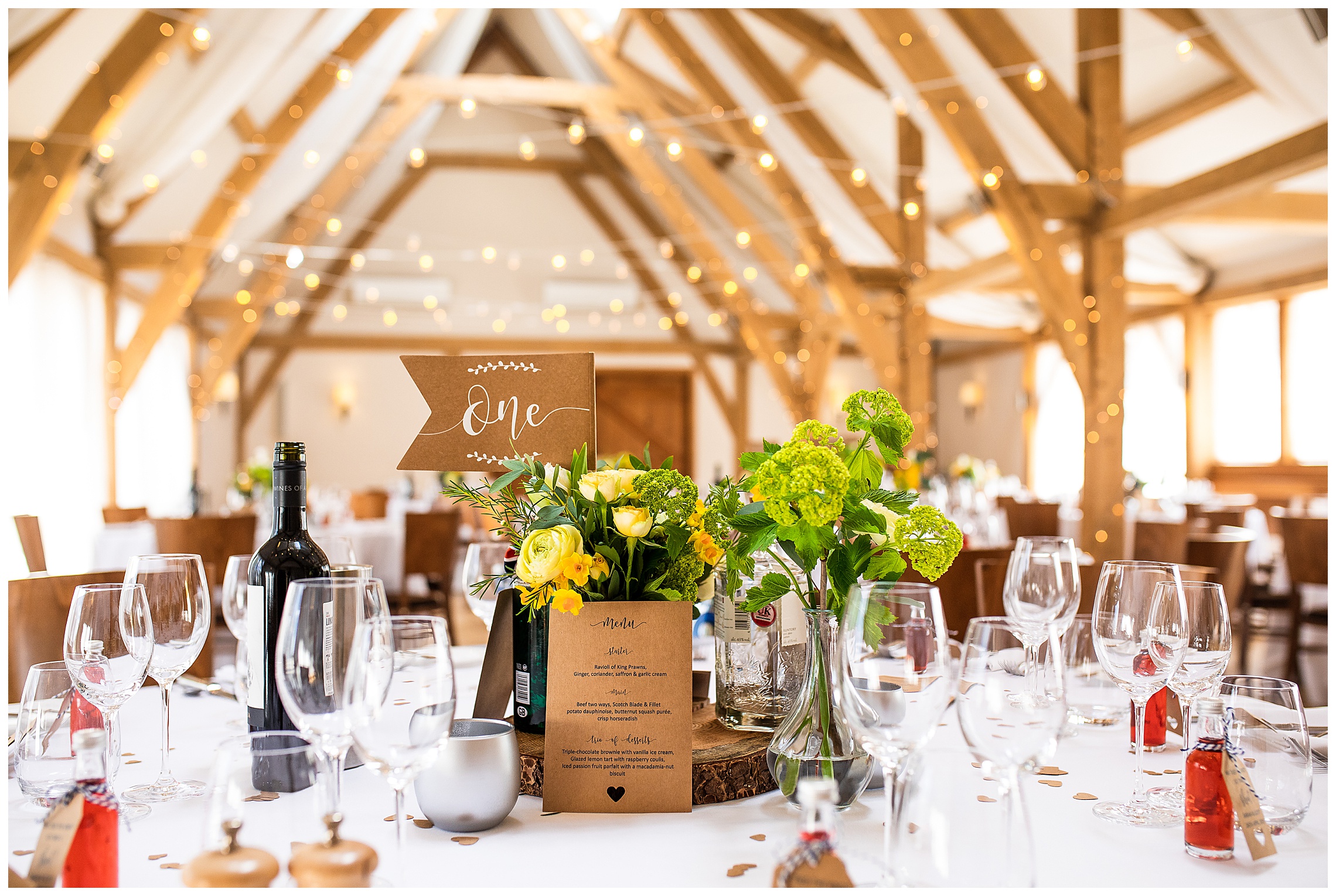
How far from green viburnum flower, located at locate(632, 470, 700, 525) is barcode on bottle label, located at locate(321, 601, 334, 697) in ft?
1.13

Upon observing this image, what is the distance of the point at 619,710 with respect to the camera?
40.6 inches

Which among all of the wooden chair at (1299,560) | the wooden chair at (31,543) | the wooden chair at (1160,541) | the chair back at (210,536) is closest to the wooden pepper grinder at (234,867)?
the wooden chair at (31,543)

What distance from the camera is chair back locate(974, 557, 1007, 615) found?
7.05 ft

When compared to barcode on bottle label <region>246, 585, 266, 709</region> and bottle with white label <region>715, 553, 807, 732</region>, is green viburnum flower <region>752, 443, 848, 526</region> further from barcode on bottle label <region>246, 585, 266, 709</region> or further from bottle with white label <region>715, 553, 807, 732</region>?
barcode on bottle label <region>246, 585, 266, 709</region>

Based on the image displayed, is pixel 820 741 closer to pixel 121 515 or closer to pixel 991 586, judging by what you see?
pixel 991 586

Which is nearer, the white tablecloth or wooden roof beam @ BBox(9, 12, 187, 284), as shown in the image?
the white tablecloth

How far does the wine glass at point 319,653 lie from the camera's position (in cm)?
78

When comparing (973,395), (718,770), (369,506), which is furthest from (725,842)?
(973,395)

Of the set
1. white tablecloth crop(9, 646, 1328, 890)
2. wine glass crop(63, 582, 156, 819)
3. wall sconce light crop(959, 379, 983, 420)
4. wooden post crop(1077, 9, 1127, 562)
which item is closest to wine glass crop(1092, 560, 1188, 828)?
white tablecloth crop(9, 646, 1328, 890)

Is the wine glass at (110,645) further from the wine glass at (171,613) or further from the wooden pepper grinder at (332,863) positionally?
the wooden pepper grinder at (332,863)

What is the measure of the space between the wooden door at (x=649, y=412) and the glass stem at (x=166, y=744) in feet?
36.5

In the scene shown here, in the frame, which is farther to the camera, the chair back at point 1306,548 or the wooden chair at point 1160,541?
the wooden chair at point 1160,541

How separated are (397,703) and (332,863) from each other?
0.13m

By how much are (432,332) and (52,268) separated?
5.38m
